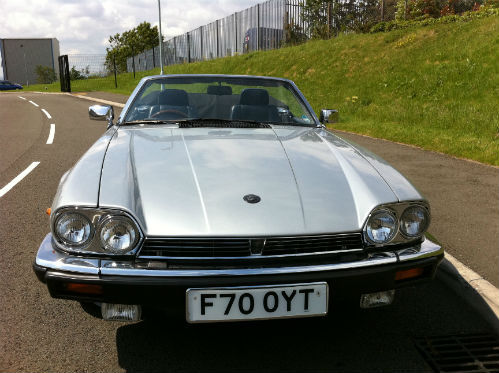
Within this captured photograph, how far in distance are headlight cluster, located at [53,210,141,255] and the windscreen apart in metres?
1.54

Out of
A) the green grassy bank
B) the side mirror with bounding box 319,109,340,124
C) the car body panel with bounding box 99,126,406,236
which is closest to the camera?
the car body panel with bounding box 99,126,406,236

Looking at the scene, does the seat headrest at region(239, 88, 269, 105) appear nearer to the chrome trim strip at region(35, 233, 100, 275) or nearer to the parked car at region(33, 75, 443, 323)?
the parked car at region(33, 75, 443, 323)

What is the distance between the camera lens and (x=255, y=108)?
3.57m

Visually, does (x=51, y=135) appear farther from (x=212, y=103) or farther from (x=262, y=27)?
(x=262, y=27)

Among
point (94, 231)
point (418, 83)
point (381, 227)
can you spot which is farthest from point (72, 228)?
point (418, 83)

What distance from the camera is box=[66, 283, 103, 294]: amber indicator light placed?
192 cm

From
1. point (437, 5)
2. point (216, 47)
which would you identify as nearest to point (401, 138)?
point (437, 5)

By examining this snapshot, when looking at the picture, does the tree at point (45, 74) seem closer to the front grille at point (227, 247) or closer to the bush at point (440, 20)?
the bush at point (440, 20)

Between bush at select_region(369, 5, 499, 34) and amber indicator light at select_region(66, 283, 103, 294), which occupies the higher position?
bush at select_region(369, 5, 499, 34)

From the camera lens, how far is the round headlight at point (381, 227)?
2.10 meters

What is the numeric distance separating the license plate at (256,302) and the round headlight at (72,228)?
0.54 metres

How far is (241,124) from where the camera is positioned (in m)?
3.37

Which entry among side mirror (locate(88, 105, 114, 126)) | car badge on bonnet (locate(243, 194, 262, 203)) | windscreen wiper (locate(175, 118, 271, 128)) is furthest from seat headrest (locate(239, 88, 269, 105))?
car badge on bonnet (locate(243, 194, 262, 203))

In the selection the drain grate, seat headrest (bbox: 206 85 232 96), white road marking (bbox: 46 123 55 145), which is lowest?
the drain grate
